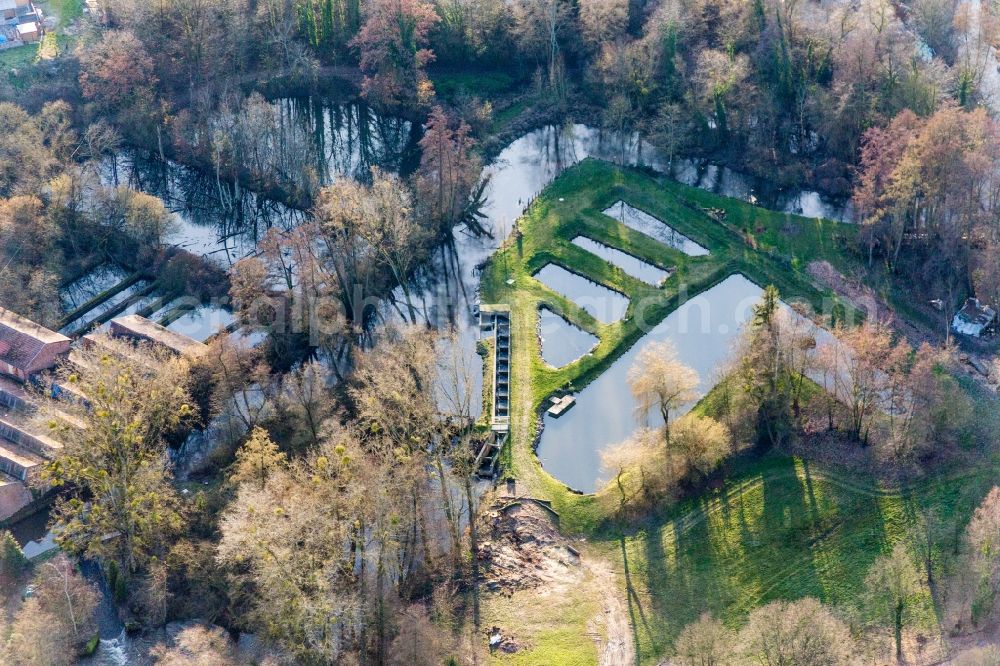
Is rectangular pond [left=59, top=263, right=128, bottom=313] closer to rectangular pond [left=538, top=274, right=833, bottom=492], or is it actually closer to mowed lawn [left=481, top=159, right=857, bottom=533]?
mowed lawn [left=481, top=159, right=857, bottom=533]

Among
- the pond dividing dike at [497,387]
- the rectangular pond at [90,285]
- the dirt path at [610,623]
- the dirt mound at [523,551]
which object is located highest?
the rectangular pond at [90,285]

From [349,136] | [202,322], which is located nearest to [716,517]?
[202,322]

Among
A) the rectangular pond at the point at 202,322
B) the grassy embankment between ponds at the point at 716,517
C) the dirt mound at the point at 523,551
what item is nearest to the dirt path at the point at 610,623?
the grassy embankment between ponds at the point at 716,517

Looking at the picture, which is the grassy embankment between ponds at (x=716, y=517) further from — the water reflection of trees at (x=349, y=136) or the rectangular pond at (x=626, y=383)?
the water reflection of trees at (x=349, y=136)

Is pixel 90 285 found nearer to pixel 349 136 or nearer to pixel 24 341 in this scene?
pixel 24 341

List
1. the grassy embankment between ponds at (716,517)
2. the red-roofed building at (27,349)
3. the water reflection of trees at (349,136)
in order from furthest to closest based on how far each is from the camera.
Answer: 1. the water reflection of trees at (349,136)
2. the red-roofed building at (27,349)
3. the grassy embankment between ponds at (716,517)

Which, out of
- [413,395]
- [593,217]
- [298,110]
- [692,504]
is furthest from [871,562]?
[298,110]

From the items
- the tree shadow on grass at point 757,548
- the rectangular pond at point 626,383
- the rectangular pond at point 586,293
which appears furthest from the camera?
the rectangular pond at point 586,293

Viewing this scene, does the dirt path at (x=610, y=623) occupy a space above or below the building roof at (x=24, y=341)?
below
